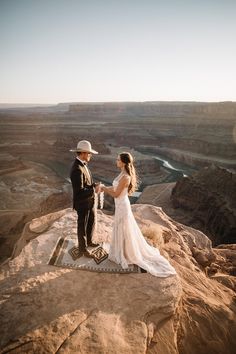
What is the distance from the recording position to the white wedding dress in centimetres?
486

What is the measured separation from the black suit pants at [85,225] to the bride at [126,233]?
557 millimetres

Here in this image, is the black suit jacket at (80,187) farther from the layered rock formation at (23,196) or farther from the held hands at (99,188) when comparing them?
the layered rock formation at (23,196)

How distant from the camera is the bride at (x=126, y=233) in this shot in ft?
15.3

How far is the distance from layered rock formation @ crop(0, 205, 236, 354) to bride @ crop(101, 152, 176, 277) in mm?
292

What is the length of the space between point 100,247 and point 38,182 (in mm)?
34911

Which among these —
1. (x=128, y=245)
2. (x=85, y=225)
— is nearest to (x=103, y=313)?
(x=128, y=245)

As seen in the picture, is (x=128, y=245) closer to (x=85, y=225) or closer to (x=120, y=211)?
(x=120, y=211)

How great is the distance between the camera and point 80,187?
480 centimetres

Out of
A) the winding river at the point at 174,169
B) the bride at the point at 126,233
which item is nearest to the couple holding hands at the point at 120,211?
the bride at the point at 126,233

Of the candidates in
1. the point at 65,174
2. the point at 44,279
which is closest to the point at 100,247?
the point at 44,279

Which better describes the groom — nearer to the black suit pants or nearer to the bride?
the black suit pants

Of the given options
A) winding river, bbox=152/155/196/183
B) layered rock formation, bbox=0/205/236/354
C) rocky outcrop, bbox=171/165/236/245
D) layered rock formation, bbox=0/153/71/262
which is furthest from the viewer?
winding river, bbox=152/155/196/183

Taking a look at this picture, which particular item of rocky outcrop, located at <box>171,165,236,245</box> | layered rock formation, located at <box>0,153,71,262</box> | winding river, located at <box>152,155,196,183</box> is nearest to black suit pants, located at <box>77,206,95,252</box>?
layered rock formation, located at <box>0,153,71,262</box>

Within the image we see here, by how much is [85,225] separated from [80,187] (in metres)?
0.83
